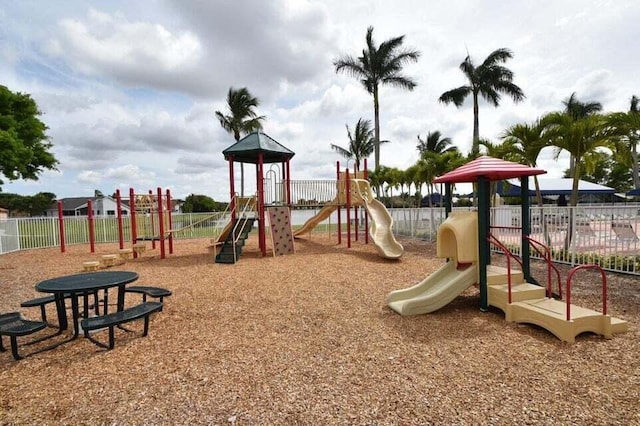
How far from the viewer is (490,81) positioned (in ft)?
75.0

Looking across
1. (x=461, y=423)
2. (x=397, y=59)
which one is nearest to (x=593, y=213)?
(x=461, y=423)

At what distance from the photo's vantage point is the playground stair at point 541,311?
404 centimetres

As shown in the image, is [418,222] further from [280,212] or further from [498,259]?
[280,212]

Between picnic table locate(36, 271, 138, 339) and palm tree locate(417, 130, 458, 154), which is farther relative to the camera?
palm tree locate(417, 130, 458, 154)

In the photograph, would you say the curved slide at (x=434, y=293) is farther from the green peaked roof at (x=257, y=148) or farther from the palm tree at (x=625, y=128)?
the green peaked roof at (x=257, y=148)

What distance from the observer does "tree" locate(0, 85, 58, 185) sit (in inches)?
763

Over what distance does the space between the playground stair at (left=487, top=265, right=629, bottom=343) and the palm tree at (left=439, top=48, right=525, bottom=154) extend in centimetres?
1959

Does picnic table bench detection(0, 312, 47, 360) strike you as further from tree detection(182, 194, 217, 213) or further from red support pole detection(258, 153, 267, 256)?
tree detection(182, 194, 217, 213)

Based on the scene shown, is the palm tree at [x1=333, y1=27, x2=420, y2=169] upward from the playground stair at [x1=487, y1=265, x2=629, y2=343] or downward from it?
upward

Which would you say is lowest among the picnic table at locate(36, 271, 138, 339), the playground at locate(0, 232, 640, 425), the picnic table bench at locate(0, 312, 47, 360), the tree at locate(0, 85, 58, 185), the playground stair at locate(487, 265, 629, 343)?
the playground at locate(0, 232, 640, 425)

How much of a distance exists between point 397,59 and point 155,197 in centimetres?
1918

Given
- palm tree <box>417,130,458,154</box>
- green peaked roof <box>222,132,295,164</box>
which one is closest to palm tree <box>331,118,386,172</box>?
palm tree <box>417,130,458,154</box>

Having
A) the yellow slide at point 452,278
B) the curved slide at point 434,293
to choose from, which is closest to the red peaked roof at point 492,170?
the yellow slide at point 452,278

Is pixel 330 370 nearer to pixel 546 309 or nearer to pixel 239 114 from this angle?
pixel 546 309
